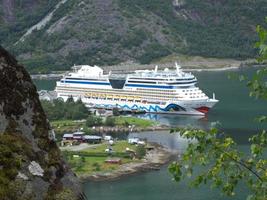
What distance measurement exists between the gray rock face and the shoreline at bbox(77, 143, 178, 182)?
20372mm

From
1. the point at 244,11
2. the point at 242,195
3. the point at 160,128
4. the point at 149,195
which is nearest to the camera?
the point at 242,195

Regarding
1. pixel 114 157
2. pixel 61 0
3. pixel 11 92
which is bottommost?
pixel 114 157

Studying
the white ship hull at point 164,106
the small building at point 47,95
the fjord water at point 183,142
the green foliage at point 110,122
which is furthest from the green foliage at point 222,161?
the small building at point 47,95

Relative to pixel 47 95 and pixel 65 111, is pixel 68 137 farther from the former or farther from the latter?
pixel 47 95

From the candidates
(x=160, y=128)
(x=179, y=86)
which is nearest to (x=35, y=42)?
(x=179, y=86)

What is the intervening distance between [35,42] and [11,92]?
95242mm

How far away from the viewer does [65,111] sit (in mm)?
43156

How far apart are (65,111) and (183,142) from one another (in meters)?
11.3

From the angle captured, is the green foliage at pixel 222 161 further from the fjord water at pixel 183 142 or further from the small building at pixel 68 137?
the small building at pixel 68 137

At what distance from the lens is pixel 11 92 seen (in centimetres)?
365

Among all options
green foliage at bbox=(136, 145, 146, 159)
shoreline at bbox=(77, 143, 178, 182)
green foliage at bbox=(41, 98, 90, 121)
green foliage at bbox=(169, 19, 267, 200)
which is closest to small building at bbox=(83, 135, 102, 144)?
shoreline at bbox=(77, 143, 178, 182)

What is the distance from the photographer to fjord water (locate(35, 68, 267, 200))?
2152 centimetres

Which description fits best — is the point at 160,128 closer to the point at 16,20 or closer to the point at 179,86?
the point at 179,86

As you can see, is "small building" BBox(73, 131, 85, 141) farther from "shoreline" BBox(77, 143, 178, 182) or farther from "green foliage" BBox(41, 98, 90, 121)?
"green foliage" BBox(41, 98, 90, 121)
